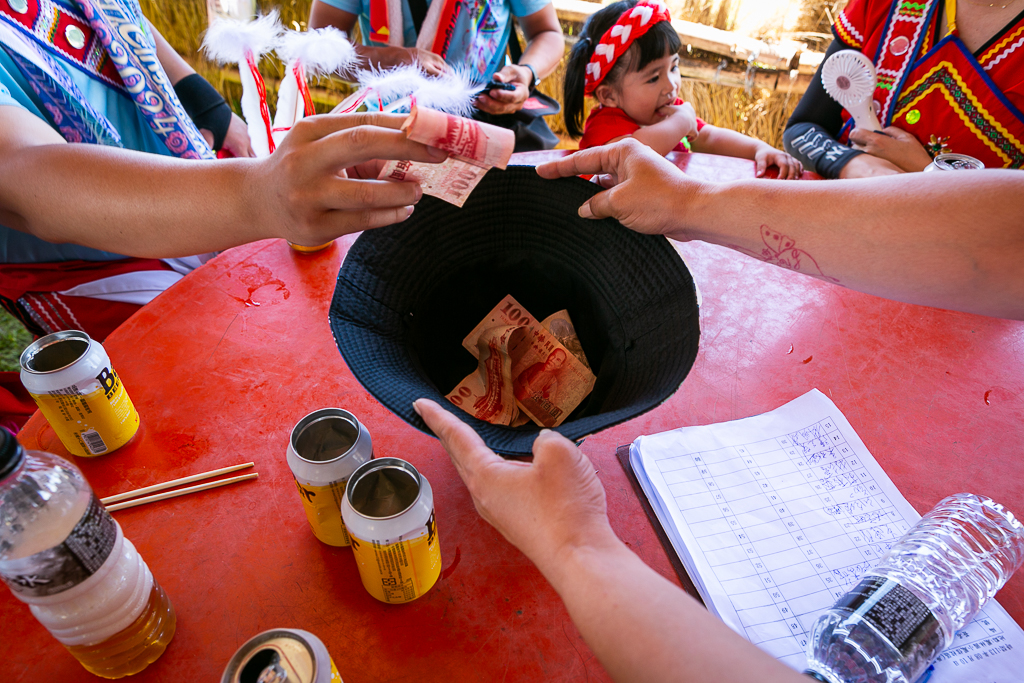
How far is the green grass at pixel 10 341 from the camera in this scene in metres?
2.05

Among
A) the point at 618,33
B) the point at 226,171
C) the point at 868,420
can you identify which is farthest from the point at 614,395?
the point at 618,33

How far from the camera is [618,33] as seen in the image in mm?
1652

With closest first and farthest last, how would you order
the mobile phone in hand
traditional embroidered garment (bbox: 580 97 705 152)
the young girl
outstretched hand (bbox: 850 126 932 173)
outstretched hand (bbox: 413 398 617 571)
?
outstretched hand (bbox: 413 398 617 571), outstretched hand (bbox: 850 126 932 173), the mobile phone in hand, the young girl, traditional embroidered garment (bbox: 580 97 705 152)

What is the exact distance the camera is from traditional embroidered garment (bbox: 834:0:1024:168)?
4.29 ft

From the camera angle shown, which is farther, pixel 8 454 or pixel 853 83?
pixel 853 83

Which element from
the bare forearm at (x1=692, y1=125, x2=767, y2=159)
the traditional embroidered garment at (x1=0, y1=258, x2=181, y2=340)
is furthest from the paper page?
the bare forearm at (x1=692, y1=125, x2=767, y2=159)

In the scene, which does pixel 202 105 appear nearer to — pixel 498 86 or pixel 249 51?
pixel 249 51

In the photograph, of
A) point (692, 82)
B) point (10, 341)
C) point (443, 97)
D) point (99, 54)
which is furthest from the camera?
point (692, 82)

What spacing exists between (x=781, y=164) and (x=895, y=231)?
83 centimetres

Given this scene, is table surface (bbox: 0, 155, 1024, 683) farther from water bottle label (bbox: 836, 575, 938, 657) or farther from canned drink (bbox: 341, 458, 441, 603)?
water bottle label (bbox: 836, 575, 938, 657)

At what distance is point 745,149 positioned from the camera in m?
1.85

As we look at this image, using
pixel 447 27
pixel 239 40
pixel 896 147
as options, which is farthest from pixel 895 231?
pixel 447 27

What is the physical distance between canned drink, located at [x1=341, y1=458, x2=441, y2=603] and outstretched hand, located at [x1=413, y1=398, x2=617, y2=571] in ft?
0.20

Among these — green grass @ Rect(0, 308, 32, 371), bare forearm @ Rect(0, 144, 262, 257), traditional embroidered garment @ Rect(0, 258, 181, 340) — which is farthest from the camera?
green grass @ Rect(0, 308, 32, 371)
